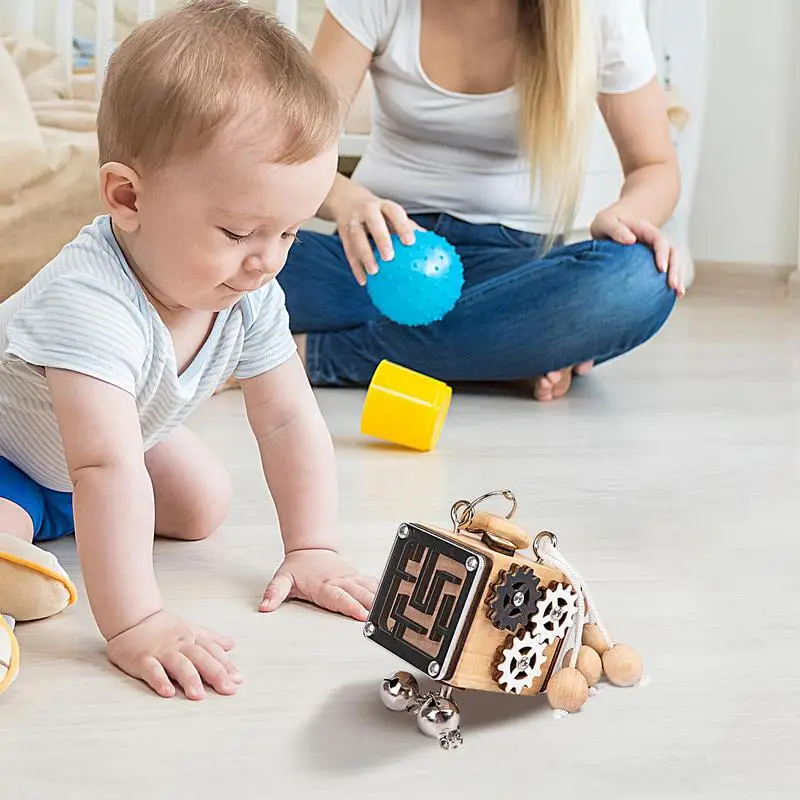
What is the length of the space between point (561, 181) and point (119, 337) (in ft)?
2.73

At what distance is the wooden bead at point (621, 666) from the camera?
69 centimetres

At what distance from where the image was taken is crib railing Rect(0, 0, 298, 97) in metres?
1.99

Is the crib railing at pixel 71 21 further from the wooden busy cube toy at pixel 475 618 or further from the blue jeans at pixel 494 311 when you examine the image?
the wooden busy cube toy at pixel 475 618

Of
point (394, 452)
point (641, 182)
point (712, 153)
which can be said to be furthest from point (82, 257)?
point (712, 153)

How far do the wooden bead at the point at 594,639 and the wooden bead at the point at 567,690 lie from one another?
4 centimetres

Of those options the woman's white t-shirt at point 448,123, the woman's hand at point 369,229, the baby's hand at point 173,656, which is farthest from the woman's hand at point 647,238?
the baby's hand at point 173,656

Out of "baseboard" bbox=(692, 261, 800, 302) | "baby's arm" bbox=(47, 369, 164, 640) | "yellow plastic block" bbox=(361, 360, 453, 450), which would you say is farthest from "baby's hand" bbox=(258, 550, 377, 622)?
"baseboard" bbox=(692, 261, 800, 302)

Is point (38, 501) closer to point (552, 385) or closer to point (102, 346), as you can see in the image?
point (102, 346)

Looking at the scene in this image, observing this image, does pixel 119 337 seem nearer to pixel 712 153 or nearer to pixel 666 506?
pixel 666 506

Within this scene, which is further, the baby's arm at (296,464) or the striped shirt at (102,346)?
the baby's arm at (296,464)

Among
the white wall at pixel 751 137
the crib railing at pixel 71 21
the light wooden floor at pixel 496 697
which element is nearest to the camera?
the light wooden floor at pixel 496 697

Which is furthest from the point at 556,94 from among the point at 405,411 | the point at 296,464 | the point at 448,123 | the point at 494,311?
the point at 296,464

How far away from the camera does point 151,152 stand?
70cm

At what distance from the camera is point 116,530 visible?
0.70 meters
